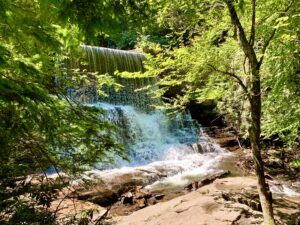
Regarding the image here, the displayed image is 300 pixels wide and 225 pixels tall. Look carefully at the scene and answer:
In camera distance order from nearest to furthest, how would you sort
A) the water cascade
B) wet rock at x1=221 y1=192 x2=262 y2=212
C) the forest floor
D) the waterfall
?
the forest floor → wet rock at x1=221 y1=192 x2=262 y2=212 → the water cascade → the waterfall

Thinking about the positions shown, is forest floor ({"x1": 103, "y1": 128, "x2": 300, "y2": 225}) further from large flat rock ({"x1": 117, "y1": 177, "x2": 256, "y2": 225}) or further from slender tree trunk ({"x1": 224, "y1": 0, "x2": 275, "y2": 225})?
slender tree trunk ({"x1": 224, "y1": 0, "x2": 275, "y2": 225})

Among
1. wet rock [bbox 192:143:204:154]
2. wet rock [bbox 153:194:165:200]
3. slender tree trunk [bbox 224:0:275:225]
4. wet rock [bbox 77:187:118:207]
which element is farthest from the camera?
wet rock [bbox 192:143:204:154]

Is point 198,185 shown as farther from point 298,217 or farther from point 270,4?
point 270,4

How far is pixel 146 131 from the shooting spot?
605 inches

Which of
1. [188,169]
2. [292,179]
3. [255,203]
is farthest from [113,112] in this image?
[255,203]

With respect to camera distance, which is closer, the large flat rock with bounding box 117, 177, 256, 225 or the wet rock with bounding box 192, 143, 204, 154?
the large flat rock with bounding box 117, 177, 256, 225

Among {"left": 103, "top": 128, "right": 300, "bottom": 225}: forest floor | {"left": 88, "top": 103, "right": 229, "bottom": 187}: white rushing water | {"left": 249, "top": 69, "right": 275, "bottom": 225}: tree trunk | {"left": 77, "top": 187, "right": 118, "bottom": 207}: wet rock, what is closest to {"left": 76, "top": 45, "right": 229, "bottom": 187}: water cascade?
{"left": 88, "top": 103, "right": 229, "bottom": 187}: white rushing water

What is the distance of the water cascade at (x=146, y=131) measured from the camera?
12412 mm

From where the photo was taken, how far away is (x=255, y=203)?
20.6ft

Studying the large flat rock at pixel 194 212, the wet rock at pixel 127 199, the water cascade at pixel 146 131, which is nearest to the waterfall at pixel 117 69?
the water cascade at pixel 146 131

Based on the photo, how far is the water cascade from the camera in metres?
12.4

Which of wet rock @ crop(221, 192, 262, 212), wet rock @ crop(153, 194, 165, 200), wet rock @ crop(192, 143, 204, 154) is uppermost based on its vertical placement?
wet rock @ crop(192, 143, 204, 154)

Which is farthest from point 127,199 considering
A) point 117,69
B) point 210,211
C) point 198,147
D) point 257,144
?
point 117,69

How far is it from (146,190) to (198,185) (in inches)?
58.4
